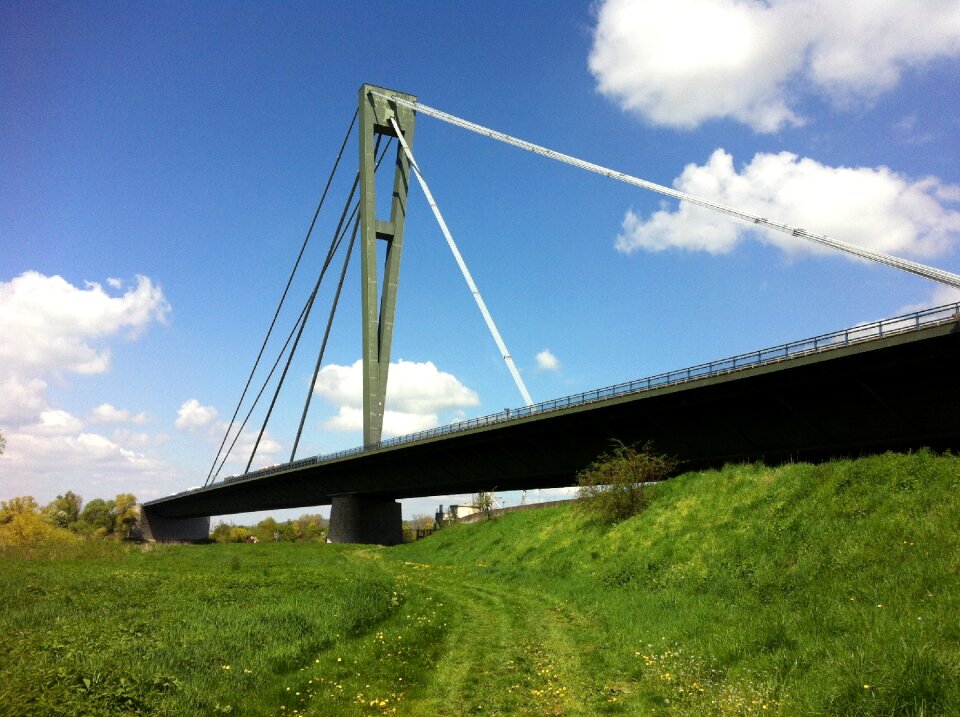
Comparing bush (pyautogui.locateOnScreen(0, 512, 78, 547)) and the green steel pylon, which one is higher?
the green steel pylon

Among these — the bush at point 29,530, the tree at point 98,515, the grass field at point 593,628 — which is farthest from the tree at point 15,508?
the grass field at point 593,628

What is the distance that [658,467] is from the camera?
31.5 meters

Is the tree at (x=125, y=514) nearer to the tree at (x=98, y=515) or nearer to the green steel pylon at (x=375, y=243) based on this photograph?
the tree at (x=98, y=515)

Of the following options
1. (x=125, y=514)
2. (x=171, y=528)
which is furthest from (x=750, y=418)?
(x=125, y=514)

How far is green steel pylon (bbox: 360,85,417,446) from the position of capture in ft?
212

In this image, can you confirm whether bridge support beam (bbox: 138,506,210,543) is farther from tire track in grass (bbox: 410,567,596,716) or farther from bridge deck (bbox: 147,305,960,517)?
tire track in grass (bbox: 410,567,596,716)

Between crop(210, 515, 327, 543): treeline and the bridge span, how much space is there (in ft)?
423

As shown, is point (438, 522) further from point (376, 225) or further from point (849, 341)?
point (849, 341)

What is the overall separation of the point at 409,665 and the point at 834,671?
297 inches

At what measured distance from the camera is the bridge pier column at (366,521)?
238ft

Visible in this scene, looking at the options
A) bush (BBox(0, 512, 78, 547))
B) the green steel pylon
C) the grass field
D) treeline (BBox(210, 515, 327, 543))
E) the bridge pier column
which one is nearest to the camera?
the grass field

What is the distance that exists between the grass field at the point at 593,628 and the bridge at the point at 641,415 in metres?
7.47

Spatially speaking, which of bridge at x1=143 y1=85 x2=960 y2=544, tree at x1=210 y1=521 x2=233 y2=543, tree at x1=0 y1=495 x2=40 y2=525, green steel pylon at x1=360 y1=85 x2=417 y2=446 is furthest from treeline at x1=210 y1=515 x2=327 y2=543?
green steel pylon at x1=360 y1=85 x2=417 y2=446

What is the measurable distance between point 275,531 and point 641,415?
172 metres
